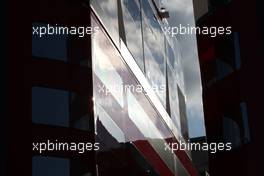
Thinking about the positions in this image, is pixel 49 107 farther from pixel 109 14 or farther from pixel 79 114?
pixel 109 14

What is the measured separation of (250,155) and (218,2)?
7.72 m

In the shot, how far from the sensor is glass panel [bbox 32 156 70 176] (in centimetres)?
2538

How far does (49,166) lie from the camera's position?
25641mm

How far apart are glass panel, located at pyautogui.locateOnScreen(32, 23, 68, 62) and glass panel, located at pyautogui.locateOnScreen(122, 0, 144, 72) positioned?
8.84 metres

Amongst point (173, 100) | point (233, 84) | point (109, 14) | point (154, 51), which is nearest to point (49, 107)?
point (109, 14)

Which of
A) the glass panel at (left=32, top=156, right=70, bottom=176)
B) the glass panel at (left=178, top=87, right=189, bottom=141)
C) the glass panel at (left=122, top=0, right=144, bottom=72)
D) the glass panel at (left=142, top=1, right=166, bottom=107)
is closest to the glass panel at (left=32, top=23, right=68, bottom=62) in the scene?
the glass panel at (left=32, top=156, right=70, bottom=176)

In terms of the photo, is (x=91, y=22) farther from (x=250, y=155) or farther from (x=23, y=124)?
(x=250, y=155)

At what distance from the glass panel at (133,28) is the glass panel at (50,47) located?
29.0 ft

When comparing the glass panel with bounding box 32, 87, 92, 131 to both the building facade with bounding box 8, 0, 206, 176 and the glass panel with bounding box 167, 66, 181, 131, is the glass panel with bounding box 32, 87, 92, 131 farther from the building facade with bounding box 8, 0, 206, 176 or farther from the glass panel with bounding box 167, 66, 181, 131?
the glass panel with bounding box 167, 66, 181, 131

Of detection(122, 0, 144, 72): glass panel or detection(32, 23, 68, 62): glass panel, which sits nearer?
detection(32, 23, 68, 62): glass panel

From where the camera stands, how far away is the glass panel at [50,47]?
27922mm

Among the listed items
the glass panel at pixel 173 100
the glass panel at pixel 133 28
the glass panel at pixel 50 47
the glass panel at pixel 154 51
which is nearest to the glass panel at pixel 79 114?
the glass panel at pixel 50 47

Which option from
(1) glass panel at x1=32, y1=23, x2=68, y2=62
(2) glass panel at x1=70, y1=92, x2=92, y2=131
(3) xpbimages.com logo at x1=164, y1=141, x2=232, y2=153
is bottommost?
(3) xpbimages.com logo at x1=164, y1=141, x2=232, y2=153

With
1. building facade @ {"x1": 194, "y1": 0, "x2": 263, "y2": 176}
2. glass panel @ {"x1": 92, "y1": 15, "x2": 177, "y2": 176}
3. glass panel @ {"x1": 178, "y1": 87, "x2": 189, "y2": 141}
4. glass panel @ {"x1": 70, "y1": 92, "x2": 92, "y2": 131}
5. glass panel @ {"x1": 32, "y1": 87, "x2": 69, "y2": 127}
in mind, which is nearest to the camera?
building facade @ {"x1": 194, "y1": 0, "x2": 263, "y2": 176}
